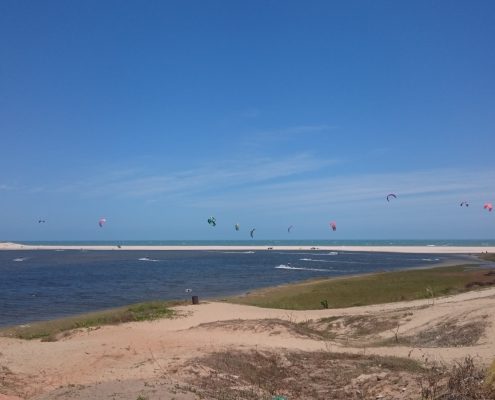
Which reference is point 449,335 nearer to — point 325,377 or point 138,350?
point 325,377

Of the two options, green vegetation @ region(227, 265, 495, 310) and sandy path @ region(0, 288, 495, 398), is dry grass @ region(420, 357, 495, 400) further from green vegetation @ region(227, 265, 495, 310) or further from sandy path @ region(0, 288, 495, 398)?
green vegetation @ region(227, 265, 495, 310)

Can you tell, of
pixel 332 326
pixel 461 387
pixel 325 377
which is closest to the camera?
pixel 461 387

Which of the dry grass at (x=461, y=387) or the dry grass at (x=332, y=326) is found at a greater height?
the dry grass at (x=461, y=387)

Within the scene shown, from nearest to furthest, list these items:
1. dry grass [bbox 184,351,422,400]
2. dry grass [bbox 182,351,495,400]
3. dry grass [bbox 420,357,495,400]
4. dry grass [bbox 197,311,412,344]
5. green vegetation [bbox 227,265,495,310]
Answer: dry grass [bbox 420,357,495,400] → dry grass [bbox 182,351,495,400] → dry grass [bbox 184,351,422,400] → dry grass [bbox 197,311,412,344] → green vegetation [bbox 227,265,495,310]

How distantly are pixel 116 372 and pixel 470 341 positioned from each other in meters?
10.4

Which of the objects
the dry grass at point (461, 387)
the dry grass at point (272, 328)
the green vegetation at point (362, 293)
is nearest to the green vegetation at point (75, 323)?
the dry grass at point (272, 328)

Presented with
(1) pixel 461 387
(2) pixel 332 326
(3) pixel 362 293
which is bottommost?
(3) pixel 362 293

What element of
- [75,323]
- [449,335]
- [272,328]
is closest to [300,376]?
[272,328]

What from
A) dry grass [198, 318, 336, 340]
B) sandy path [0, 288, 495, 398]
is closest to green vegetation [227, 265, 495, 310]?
sandy path [0, 288, 495, 398]

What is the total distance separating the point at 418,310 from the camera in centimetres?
2131

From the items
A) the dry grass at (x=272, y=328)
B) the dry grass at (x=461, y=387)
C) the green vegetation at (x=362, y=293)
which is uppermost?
the dry grass at (x=461, y=387)

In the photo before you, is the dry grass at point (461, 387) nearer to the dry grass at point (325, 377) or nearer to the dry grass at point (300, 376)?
the dry grass at point (325, 377)

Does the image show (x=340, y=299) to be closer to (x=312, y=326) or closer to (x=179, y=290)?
(x=312, y=326)

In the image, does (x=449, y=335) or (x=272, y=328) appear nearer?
(x=449, y=335)
